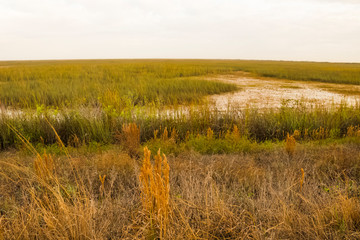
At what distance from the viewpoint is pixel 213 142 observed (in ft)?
13.6

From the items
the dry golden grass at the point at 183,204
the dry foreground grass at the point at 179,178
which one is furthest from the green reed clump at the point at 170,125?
the dry golden grass at the point at 183,204

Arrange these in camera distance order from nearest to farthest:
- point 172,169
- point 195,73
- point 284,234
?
point 284,234
point 172,169
point 195,73

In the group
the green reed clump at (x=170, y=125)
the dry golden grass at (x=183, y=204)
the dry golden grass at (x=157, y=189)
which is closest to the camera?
the dry golden grass at (x=157, y=189)

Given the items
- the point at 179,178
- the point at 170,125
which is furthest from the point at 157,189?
the point at 170,125

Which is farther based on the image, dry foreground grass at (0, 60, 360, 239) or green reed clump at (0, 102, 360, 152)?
green reed clump at (0, 102, 360, 152)

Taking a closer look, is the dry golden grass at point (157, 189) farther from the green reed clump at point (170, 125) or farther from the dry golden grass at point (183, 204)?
the green reed clump at point (170, 125)

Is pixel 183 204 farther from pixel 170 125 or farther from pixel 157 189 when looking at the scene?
pixel 170 125

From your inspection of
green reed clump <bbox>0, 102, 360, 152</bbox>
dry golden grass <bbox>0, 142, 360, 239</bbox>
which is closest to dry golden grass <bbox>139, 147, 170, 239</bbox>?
dry golden grass <bbox>0, 142, 360, 239</bbox>

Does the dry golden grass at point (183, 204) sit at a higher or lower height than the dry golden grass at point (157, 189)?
lower

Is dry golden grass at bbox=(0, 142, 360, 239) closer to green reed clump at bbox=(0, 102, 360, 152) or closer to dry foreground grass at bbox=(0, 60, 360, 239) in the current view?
dry foreground grass at bbox=(0, 60, 360, 239)

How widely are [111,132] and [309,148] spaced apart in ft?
11.5

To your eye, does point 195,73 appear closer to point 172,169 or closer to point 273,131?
point 273,131

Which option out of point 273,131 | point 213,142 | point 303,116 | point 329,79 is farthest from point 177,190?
point 329,79

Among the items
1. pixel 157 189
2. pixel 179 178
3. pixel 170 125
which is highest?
pixel 157 189
